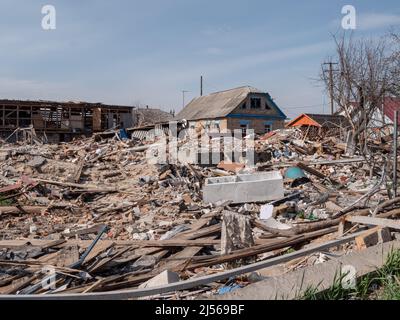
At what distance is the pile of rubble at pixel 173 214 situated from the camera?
16.3 feet

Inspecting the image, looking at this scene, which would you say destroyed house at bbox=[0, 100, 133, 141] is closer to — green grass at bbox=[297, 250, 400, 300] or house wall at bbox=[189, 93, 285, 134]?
house wall at bbox=[189, 93, 285, 134]

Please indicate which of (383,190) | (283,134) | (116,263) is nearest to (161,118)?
(283,134)

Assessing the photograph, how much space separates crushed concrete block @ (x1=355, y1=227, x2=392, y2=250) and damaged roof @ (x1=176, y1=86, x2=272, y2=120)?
30501 millimetres

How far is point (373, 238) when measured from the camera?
4.82 metres

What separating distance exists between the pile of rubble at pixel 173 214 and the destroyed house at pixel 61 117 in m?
16.5

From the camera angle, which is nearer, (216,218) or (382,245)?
(382,245)

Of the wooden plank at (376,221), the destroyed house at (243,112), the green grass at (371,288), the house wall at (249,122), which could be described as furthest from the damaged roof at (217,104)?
the green grass at (371,288)

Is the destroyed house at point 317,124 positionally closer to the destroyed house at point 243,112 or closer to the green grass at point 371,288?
the destroyed house at point 243,112

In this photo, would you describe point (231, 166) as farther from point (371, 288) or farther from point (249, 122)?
point (249, 122)

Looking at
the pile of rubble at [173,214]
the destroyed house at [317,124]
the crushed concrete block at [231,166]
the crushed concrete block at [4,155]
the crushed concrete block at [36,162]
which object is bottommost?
the pile of rubble at [173,214]

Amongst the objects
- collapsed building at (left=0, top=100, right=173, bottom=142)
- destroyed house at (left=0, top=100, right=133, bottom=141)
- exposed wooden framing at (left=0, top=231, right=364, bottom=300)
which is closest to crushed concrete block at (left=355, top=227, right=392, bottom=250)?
exposed wooden framing at (left=0, top=231, right=364, bottom=300)

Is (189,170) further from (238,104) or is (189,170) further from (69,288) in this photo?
(238,104)
